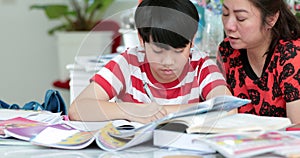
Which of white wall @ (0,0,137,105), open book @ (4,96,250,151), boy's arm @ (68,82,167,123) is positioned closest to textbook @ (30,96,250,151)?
open book @ (4,96,250,151)

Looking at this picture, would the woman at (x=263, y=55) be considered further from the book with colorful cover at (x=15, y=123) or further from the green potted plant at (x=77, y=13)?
the green potted plant at (x=77, y=13)

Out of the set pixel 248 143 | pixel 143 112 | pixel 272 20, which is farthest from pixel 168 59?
pixel 272 20

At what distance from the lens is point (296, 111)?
1492 mm

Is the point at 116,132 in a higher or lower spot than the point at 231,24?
lower

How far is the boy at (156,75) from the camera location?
4.02 feet

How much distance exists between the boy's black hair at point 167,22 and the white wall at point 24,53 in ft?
9.50

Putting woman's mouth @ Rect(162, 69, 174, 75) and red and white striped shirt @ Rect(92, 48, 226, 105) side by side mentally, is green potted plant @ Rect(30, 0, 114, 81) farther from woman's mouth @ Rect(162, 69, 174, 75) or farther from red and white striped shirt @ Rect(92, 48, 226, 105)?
woman's mouth @ Rect(162, 69, 174, 75)

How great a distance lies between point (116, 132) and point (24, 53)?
3.15 meters

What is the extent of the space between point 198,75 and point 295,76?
0.30m

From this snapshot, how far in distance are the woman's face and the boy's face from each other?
9.9 inches

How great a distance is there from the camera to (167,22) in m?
1.23

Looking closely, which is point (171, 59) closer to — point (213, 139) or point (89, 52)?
point (213, 139)

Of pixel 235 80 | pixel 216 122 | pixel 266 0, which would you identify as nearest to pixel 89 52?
pixel 235 80

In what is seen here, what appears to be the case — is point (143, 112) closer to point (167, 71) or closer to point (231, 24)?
point (167, 71)
